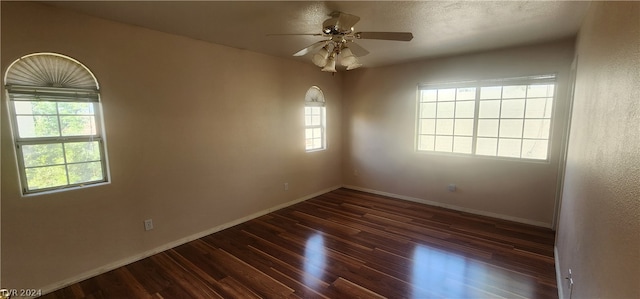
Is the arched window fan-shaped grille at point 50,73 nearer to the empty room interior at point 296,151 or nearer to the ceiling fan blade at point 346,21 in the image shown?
the empty room interior at point 296,151

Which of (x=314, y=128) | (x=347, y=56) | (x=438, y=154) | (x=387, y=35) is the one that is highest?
(x=387, y=35)

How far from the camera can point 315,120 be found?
4.96 metres

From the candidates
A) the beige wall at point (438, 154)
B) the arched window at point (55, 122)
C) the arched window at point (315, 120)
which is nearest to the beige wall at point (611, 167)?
the beige wall at point (438, 154)

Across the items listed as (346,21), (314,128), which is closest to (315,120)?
(314,128)

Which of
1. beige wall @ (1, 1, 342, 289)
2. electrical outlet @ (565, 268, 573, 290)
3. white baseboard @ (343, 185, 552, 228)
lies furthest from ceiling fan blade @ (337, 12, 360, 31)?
white baseboard @ (343, 185, 552, 228)

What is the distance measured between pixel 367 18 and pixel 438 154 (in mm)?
2726

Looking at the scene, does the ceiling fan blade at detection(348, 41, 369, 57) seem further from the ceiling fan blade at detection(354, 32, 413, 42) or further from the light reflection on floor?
the light reflection on floor

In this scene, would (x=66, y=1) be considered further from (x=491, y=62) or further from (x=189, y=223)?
(x=491, y=62)

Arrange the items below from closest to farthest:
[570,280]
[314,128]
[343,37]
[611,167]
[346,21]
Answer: [611,167], [570,280], [346,21], [343,37], [314,128]

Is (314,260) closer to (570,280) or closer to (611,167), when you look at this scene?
(570,280)

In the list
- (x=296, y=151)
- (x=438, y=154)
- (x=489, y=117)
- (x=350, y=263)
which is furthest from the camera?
(x=296, y=151)

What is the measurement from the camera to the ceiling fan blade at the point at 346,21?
2.03 m

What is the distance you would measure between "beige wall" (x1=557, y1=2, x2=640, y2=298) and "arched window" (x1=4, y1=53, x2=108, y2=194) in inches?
138

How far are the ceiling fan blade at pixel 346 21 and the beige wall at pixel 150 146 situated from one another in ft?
6.14
